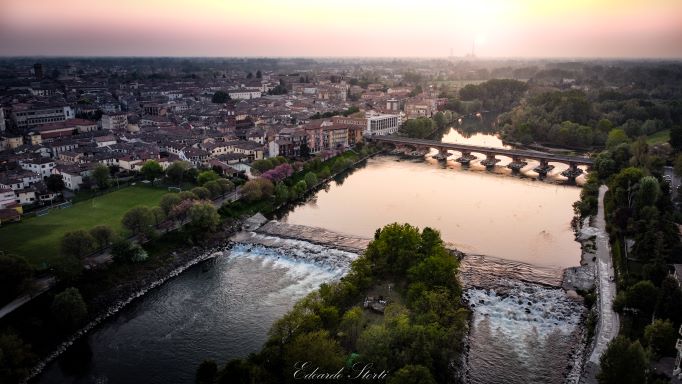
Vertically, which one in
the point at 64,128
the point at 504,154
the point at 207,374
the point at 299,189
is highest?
the point at 64,128

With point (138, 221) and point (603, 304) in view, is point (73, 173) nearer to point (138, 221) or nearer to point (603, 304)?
point (138, 221)

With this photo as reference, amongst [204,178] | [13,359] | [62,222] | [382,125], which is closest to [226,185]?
[204,178]

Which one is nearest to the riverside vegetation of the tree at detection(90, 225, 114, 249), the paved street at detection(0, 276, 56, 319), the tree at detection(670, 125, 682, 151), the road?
the tree at detection(90, 225, 114, 249)

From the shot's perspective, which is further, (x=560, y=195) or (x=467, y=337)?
(x=560, y=195)

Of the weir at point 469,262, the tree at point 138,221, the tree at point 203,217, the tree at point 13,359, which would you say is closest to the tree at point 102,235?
the tree at point 138,221

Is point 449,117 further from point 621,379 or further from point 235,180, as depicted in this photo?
point 621,379

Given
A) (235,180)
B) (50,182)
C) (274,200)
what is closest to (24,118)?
(50,182)

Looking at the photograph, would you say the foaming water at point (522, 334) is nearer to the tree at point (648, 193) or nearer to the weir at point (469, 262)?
the weir at point (469, 262)
